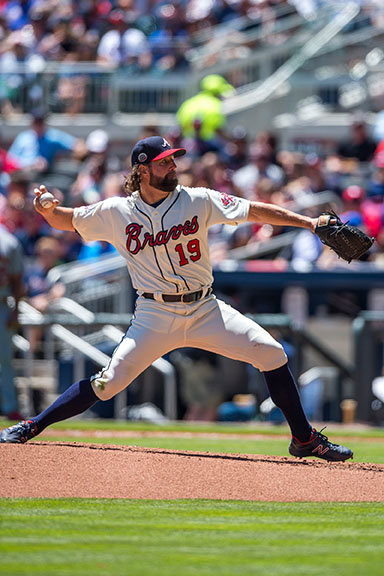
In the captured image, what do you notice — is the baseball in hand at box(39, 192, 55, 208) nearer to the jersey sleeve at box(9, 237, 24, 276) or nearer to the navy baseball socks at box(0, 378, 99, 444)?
the navy baseball socks at box(0, 378, 99, 444)

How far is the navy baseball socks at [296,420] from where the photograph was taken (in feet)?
21.6

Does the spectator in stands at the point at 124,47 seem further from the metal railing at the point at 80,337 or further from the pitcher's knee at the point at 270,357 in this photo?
the pitcher's knee at the point at 270,357

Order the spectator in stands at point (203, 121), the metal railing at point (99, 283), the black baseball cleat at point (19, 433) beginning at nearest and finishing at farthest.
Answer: the black baseball cleat at point (19, 433)
the metal railing at point (99, 283)
the spectator in stands at point (203, 121)

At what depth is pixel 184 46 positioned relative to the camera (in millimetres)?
17594

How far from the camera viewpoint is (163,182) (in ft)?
21.2

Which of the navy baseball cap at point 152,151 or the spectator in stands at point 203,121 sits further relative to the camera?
the spectator in stands at point 203,121

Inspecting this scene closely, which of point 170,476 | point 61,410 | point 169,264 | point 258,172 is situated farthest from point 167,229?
point 258,172

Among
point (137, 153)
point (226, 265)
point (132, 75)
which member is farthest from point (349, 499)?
point (132, 75)

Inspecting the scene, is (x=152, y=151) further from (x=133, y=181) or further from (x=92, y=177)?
(x=92, y=177)

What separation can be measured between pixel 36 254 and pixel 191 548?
9.83 m

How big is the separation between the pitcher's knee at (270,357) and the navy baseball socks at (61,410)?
3.23ft

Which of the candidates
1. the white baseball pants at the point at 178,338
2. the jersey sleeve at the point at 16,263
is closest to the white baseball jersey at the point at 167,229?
the white baseball pants at the point at 178,338

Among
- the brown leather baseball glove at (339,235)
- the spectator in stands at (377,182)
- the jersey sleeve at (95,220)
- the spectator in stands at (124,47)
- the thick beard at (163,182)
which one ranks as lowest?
the brown leather baseball glove at (339,235)

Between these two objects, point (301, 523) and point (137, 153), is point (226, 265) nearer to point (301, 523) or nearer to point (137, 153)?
point (137, 153)
